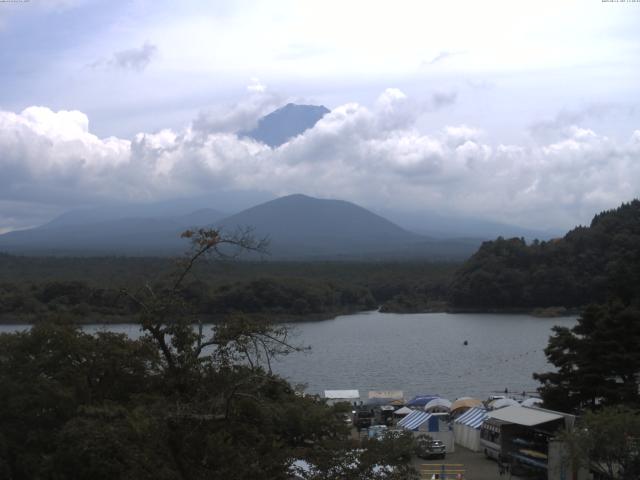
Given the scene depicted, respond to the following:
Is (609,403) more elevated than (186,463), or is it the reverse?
(186,463)

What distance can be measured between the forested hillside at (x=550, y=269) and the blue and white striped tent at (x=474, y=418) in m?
27.7

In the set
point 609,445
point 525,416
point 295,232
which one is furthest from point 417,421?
point 295,232

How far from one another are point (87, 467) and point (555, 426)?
6.38 metres

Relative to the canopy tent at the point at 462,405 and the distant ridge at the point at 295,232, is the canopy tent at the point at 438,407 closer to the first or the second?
the canopy tent at the point at 462,405

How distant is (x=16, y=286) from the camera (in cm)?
3709

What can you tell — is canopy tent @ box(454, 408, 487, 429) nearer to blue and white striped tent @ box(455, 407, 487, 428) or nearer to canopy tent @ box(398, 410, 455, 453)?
blue and white striped tent @ box(455, 407, 487, 428)

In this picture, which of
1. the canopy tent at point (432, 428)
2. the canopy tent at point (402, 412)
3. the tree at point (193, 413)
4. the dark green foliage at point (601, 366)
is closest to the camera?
the tree at point (193, 413)

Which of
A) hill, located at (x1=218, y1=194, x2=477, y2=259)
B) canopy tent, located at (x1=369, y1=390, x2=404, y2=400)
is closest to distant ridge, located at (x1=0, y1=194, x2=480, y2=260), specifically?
hill, located at (x1=218, y1=194, x2=477, y2=259)

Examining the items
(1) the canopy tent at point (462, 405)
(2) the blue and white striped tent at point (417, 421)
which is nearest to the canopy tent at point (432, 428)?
(2) the blue and white striped tent at point (417, 421)

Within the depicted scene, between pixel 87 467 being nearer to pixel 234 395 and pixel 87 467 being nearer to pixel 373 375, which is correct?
pixel 234 395

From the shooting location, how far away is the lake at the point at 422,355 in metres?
21.5

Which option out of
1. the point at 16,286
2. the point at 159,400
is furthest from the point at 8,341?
the point at 16,286

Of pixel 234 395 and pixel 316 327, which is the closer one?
pixel 234 395

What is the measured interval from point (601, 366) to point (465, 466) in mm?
2498
